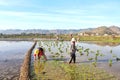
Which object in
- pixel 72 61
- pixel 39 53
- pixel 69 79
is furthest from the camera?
pixel 72 61

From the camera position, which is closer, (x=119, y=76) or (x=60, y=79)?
(x=60, y=79)

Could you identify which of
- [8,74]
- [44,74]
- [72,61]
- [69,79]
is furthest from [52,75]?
[72,61]

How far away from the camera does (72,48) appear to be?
56.9ft

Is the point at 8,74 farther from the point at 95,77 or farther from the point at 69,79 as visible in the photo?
the point at 95,77

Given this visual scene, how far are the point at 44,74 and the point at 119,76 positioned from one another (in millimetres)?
3651

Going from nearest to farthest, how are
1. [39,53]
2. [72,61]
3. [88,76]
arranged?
[88,76]
[39,53]
[72,61]

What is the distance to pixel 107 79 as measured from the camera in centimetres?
1173

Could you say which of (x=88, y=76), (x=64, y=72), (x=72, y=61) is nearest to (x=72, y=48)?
(x=72, y=61)

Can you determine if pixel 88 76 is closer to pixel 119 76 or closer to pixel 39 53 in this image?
pixel 119 76

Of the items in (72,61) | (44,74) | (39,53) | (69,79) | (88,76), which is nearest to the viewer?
(69,79)

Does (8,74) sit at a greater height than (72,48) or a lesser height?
lesser

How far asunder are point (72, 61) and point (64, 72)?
15.7ft

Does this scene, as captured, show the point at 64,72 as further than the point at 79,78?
Yes

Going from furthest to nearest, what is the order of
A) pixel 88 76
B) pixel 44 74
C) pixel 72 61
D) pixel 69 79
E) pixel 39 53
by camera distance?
pixel 72 61
pixel 39 53
pixel 44 74
pixel 88 76
pixel 69 79
